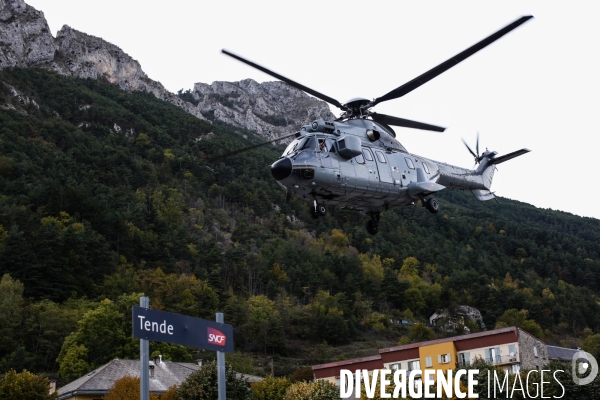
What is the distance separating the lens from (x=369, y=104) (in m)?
33.2

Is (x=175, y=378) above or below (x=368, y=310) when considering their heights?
below

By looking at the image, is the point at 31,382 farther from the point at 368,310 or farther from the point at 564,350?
the point at 368,310

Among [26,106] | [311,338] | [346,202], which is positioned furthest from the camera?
[26,106]

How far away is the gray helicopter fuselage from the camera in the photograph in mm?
29297

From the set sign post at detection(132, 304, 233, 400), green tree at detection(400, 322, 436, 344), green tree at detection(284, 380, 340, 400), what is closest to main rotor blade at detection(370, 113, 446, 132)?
sign post at detection(132, 304, 233, 400)

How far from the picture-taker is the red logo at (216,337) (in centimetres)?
1953

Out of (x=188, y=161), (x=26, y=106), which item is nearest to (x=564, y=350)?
(x=188, y=161)

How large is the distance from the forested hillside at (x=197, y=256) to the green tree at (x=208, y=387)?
91.1 ft

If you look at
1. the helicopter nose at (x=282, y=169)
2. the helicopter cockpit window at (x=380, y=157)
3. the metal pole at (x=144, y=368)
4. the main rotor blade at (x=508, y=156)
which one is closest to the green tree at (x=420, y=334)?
the main rotor blade at (x=508, y=156)

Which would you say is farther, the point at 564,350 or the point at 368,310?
the point at 368,310

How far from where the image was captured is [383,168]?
31.9m

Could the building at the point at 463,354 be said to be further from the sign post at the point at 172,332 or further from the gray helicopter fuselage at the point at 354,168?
the sign post at the point at 172,332

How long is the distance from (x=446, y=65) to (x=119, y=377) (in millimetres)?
36686

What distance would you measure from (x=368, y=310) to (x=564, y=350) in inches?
1649
